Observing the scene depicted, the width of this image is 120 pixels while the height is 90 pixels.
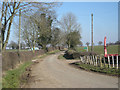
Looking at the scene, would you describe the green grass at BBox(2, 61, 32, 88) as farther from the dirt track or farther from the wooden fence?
the wooden fence

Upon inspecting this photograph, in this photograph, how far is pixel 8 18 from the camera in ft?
35.6

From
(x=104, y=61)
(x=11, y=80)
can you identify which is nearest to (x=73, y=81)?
(x=11, y=80)

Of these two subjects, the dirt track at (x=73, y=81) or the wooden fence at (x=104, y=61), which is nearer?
the dirt track at (x=73, y=81)

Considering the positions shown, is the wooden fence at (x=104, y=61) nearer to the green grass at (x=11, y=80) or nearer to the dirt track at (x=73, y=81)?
the dirt track at (x=73, y=81)

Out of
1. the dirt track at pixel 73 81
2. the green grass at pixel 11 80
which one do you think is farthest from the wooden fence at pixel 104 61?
the green grass at pixel 11 80

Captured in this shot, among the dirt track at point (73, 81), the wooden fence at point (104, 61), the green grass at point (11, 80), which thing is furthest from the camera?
the wooden fence at point (104, 61)

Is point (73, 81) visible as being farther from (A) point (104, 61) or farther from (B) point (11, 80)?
(A) point (104, 61)

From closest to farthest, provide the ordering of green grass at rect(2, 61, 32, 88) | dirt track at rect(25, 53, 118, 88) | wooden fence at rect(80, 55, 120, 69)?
dirt track at rect(25, 53, 118, 88), green grass at rect(2, 61, 32, 88), wooden fence at rect(80, 55, 120, 69)

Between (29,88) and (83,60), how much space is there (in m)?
12.2

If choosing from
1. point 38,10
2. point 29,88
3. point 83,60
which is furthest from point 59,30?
point 29,88

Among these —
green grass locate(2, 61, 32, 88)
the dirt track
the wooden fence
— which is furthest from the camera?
the wooden fence

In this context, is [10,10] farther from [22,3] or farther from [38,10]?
[38,10]

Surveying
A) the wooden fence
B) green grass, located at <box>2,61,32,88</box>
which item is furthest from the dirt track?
the wooden fence

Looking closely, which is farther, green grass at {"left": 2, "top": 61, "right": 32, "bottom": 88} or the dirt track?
green grass at {"left": 2, "top": 61, "right": 32, "bottom": 88}
